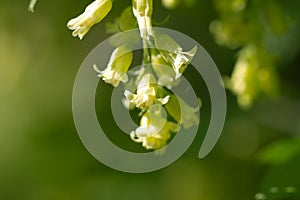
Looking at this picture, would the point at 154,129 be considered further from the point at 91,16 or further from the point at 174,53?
the point at 91,16

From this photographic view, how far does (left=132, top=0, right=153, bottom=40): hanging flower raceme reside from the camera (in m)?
1.62

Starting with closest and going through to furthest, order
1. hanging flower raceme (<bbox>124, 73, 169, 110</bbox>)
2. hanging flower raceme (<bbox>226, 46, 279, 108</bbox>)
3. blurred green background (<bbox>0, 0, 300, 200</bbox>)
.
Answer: hanging flower raceme (<bbox>124, 73, 169, 110</bbox>) < hanging flower raceme (<bbox>226, 46, 279, 108</bbox>) < blurred green background (<bbox>0, 0, 300, 200</bbox>)

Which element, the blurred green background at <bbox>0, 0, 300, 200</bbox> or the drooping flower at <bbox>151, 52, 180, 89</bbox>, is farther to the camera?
the blurred green background at <bbox>0, 0, 300, 200</bbox>

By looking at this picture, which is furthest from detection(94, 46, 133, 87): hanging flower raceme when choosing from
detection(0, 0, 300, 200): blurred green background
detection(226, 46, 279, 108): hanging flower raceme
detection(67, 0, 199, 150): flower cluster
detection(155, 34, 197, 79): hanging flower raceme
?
detection(0, 0, 300, 200): blurred green background

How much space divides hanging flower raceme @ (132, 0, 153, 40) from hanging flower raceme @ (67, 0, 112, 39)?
0.08m

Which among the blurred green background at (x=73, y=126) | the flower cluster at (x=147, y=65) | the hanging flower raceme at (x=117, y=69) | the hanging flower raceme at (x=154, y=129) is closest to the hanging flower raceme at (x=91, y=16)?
the flower cluster at (x=147, y=65)

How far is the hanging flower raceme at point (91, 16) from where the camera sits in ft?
5.46

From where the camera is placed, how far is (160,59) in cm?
172

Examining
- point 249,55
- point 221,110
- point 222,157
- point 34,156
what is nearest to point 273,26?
point 249,55

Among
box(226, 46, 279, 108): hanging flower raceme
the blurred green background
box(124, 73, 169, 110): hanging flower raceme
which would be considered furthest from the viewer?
the blurred green background

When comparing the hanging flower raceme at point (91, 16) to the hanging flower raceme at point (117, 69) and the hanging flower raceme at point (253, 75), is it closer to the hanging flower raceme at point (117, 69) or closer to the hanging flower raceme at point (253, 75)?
the hanging flower raceme at point (117, 69)

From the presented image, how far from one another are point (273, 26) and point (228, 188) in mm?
1680

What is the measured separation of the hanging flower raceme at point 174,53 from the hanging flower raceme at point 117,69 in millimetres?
103

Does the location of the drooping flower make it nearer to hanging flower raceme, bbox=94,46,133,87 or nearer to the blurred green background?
hanging flower raceme, bbox=94,46,133,87
